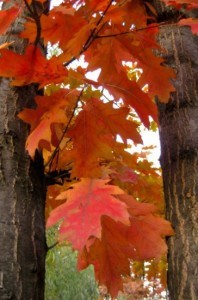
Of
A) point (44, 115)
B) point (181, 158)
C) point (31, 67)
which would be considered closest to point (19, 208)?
point (44, 115)

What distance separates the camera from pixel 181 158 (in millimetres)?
1380

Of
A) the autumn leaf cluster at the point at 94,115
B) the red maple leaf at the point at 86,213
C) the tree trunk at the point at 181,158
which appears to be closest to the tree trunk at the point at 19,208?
the autumn leaf cluster at the point at 94,115

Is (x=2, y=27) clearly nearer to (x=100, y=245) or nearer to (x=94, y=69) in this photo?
(x=94, y=69)

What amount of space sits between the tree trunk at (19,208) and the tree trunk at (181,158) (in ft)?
1.40

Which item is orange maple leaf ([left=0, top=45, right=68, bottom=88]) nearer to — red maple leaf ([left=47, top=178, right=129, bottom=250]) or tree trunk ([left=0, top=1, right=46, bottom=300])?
tree trunk ([left=0, top=1, right=46, bottom=300])

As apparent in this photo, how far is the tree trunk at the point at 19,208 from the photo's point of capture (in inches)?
38.3

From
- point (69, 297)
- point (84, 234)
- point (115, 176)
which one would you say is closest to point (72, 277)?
point (69, 297)

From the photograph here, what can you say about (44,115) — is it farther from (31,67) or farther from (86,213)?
(86,213)

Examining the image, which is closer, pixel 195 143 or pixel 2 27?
pixel 2 27

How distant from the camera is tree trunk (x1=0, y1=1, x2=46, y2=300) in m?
0.97

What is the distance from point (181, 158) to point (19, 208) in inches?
23.9

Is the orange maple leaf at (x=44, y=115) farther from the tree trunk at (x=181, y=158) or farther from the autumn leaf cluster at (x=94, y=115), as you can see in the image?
the tree trunk at (x=181, y=158)

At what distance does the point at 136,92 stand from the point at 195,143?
0.33 metres

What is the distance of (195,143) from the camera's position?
1379mm
